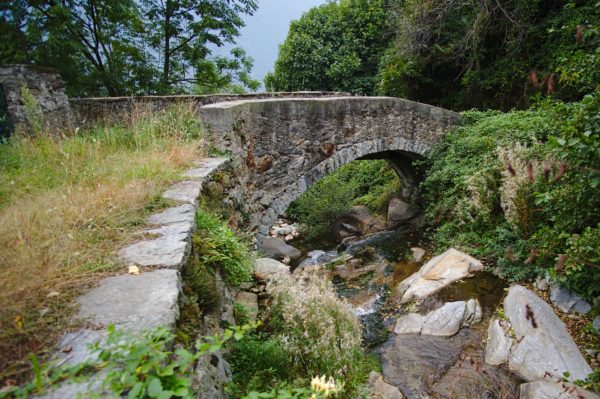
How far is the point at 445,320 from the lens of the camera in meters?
4.64

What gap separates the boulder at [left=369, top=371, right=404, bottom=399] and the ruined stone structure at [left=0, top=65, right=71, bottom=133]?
5093mm

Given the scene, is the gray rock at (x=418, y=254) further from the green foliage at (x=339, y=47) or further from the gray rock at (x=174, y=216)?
the green foliage at (x=339, y=47)

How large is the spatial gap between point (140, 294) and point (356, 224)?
9202mm

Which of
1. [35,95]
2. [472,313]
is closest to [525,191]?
[472,313]

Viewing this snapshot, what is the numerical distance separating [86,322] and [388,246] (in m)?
7.76

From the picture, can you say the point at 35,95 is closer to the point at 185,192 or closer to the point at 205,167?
the point at 205,167

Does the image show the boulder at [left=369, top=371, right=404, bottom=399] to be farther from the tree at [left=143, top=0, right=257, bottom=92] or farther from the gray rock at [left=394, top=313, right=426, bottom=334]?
the tree at [left=143, top=0, right=257, bottom=92]

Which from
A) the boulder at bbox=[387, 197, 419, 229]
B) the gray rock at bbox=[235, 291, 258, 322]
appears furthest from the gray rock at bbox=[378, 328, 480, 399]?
the boulder at bbox=[387, 197, 419, 229]

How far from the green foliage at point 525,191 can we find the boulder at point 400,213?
0.64 m

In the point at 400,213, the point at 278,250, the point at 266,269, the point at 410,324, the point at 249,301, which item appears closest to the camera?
the point at 249,301

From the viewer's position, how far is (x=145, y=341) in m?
1.15

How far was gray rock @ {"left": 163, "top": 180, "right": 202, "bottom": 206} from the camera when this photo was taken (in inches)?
107

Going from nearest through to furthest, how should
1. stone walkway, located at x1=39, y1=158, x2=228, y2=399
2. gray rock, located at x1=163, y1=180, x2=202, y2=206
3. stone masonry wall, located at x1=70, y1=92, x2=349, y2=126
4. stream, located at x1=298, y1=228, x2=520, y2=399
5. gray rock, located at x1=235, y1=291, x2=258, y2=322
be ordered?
stone walkway, located at x1=39, y1=158, x2=228, y2=399, gray rock, located at x1=163, y1=180, x2=202, y2=206, gray rock, located at x1=235, y1=291, x2=258, y2=322, stream, located at x1=298, y1=228, x2=520, y2=399, stone masonry wall, located at x1=70, y1=92, x2=349, y2=126

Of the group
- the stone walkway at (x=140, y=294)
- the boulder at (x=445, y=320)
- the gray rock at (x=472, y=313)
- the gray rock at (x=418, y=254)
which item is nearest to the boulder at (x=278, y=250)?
the gray rock at (x=418, y=254)
